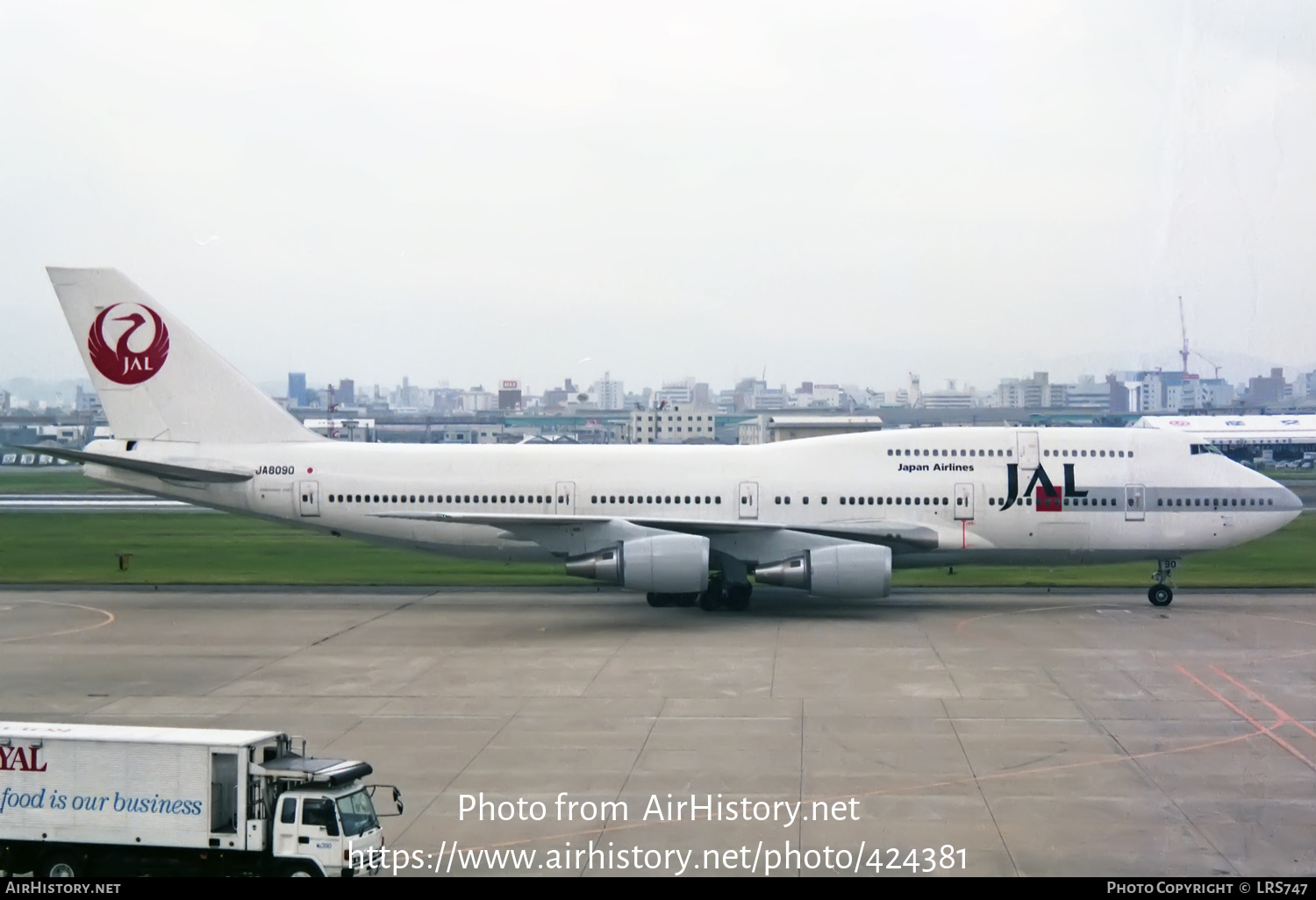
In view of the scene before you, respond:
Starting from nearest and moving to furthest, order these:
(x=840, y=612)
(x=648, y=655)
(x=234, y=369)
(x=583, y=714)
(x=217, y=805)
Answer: (x=217, y=805)
(x=583, y=714)
(x=648, y=655)
(x=840, y=612)
(x=234, y=369)

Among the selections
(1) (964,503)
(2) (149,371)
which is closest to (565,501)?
(1) (964,503)

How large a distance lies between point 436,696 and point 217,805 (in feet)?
30.7

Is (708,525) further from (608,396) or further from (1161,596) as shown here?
(608,396)

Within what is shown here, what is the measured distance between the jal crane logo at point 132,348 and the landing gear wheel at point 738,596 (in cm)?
1654

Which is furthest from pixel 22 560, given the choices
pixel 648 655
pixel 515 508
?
pixel 648 655

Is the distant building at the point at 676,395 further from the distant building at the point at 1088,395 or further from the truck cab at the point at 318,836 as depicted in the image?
the truck cab at the point at 318,836

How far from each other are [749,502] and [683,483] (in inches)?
72.5

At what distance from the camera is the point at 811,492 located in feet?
105

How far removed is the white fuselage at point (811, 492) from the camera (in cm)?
3158

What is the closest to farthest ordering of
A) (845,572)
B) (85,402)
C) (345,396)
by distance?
(845,572)
(85,402)
(345,396)

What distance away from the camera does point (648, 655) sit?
2534 cm

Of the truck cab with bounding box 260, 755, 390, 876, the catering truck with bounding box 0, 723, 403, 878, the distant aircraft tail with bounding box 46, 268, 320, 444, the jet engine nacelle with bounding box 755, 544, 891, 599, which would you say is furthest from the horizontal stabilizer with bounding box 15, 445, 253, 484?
the truck cab with bounding box 260, 755, 390, 876

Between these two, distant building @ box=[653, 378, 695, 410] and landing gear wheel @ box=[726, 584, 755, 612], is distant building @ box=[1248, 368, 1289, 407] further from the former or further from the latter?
distant building @ box=[653, 378, 695, 410]

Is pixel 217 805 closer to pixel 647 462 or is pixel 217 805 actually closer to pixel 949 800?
pixel 949 800
